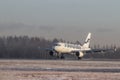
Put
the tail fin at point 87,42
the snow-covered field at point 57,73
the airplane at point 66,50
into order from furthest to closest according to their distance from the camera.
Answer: the tail fin at point 87,42 → the airplane at point 66,50 → the snow-covered field at point 57,73

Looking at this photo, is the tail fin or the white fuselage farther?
the tail fin

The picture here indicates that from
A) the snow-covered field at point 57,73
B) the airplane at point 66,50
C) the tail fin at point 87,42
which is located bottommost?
the snow-covered field at point 57,73

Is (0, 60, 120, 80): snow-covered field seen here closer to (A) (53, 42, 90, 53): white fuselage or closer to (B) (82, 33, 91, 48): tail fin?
(A) (53, 42, 90, 53): white fuselage

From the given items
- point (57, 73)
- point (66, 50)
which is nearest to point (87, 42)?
point (66, 50)

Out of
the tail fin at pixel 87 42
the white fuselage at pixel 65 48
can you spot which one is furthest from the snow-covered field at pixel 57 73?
the tail fin at pixel 87 42

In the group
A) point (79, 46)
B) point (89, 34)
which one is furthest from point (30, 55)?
point (79, 46)

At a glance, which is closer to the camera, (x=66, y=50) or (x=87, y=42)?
(x=66, y=50)

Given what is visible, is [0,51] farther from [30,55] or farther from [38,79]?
[38,79]

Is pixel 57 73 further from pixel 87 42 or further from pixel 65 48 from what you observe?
pixel 87 42

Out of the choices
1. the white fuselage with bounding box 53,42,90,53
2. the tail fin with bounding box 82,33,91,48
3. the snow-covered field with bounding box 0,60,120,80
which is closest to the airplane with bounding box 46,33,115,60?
the white fuselage with bounding box 53,42,90,53

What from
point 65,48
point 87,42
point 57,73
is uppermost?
point 87,42

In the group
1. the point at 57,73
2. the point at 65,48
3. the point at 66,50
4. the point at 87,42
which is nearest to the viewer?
the point at 57,73

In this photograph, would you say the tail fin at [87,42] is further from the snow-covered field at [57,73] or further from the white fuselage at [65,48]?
the snow-covered field at [57,73]

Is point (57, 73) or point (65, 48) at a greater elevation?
point (65, 48)
